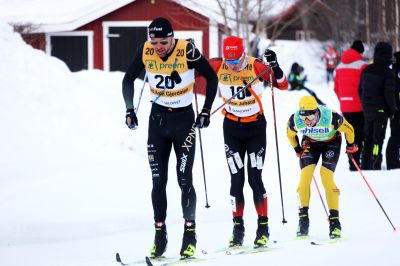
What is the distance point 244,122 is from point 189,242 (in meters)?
1.53

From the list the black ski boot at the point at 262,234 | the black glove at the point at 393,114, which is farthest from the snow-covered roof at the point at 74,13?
the black ski boot at the point at 262,234

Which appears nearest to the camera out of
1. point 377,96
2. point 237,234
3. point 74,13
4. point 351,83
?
point 237,234

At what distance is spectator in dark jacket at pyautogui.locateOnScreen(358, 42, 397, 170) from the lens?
540 inches

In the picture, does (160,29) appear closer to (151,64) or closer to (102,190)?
(151,64)

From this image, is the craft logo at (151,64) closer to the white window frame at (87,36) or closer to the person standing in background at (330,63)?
the white window frame at (87,36)

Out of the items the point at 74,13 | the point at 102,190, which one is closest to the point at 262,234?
the point at 102,190

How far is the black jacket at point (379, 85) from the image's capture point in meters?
13.7

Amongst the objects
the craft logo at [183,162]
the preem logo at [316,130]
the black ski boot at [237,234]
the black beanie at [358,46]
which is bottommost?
the black ski boot at [237,234]

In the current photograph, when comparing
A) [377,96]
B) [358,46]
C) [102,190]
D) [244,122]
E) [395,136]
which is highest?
[358,46]

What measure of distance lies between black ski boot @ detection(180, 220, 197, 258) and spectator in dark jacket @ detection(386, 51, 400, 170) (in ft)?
24.0

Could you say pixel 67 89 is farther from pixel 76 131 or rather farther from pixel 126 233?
pixel 126 233

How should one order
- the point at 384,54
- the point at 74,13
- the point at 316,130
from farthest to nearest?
1. the point at 74,13
2. the point at 384,54
3. the point at 316,130

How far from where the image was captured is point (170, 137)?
7.91 meters

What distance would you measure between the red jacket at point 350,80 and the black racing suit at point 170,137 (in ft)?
22.6
